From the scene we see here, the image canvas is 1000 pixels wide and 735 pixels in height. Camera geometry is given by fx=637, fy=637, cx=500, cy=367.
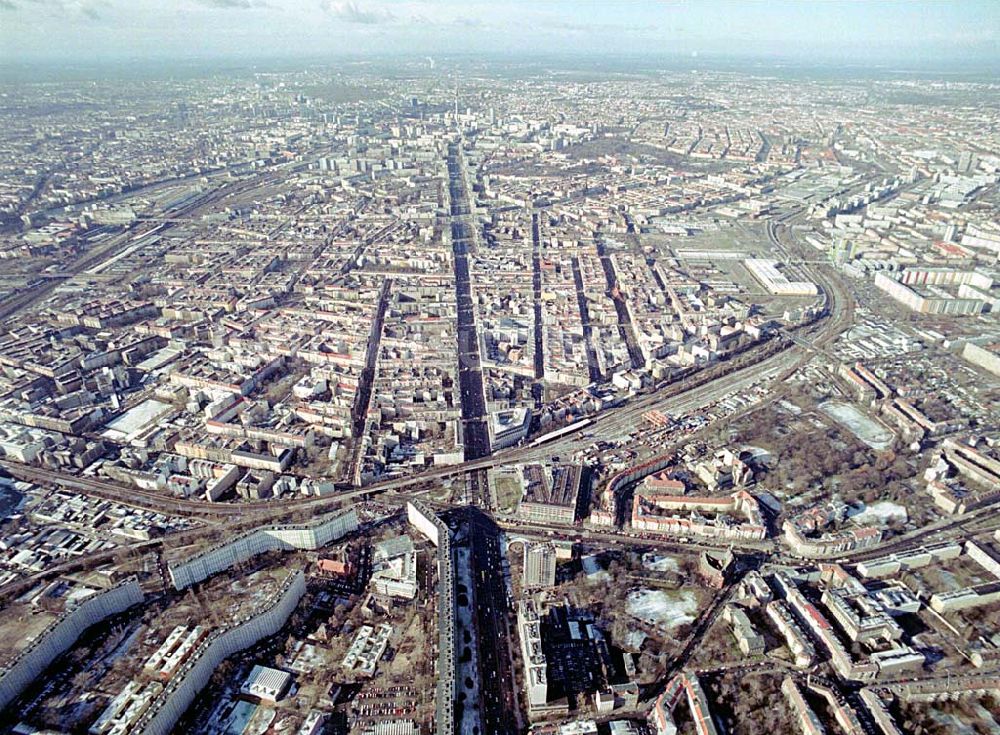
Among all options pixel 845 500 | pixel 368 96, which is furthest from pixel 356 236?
pixel 368 96

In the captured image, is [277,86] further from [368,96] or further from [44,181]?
[44,181]

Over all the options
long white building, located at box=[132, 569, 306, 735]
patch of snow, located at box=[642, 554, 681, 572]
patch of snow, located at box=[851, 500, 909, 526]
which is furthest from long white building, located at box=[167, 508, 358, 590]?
patch of snow, located at box=[851, 500, 909, 526]

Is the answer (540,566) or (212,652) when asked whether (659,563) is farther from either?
(212,652)

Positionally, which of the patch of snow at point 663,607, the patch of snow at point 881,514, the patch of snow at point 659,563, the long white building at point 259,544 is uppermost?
the long white building at point 259,544

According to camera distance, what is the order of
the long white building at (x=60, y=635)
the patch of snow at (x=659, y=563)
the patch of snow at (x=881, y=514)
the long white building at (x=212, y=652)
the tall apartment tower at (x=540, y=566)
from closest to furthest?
the long white building at (x=212, y=652), the long white building at (x=60, y=635), the tall apartment tower at (x=540, y=566), the patch of snow at (x=659, y=563), the patch of snow at (x=881, y=514)

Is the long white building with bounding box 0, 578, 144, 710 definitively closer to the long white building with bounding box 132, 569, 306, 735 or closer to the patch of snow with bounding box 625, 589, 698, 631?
the long white building with bounding box 132, 569, 306, 735

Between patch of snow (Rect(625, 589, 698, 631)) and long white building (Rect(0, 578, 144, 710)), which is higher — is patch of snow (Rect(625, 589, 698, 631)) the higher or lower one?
the lower one

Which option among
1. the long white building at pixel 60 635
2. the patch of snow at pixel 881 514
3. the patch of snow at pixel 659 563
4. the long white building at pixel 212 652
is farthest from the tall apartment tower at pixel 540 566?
the long white building at pixel 60 635

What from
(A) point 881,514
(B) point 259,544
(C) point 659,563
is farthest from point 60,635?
(A) point 881,514

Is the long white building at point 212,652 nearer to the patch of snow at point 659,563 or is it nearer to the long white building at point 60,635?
the long white building at point 60,635
